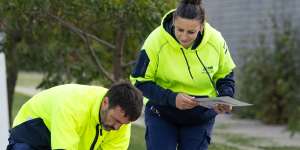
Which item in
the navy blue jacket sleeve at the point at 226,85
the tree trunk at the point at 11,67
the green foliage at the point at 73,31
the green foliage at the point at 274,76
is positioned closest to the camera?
the navy blue jacket sleeve at the point at 226,85

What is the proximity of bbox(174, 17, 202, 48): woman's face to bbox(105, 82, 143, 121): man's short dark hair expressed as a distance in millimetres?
876

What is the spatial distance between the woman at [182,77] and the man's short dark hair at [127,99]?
862 mm

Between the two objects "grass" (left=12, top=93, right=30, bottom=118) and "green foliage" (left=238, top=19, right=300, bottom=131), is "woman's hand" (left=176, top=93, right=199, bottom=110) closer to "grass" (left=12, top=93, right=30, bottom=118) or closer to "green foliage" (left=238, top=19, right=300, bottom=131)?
"green foliage" (left=238, top=19, right=300, bottom=131)

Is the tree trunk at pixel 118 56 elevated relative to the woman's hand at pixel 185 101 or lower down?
lower down

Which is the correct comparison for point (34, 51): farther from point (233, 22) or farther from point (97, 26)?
point (233, 22)

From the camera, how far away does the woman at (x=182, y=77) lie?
5301 millimetres

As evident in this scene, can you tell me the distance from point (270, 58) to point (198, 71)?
770 centimetres

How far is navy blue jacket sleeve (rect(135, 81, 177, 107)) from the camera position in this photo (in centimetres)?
532

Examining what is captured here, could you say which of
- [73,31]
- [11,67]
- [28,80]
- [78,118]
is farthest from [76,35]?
[28,80]

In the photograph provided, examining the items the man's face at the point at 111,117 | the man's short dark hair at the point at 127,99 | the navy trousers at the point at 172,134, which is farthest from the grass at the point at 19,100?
the man's short dark hair at the point at 127,99

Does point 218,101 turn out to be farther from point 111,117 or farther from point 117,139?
point 111,117

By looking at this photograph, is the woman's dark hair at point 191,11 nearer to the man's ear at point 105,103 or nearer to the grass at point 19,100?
the man's ear at point 105,103

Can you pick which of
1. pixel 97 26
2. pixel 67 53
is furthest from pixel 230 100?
pixel 67 53

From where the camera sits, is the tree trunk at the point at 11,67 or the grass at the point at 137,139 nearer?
the grass at the point at 137,139
